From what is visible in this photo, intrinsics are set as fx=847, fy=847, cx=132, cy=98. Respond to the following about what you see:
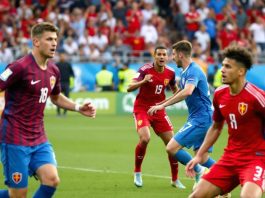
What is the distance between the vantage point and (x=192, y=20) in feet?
113

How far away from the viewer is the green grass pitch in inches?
519

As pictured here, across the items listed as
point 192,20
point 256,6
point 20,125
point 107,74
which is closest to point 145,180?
point 20,125

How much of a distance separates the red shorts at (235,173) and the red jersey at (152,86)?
5.24m

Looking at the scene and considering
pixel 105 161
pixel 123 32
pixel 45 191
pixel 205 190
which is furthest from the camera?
pixel 123 32

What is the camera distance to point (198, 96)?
1305cm

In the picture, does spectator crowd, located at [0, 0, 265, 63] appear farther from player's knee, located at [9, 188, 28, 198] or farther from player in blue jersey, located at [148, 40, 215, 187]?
player's knee, located at [9, 188, 28, 198]

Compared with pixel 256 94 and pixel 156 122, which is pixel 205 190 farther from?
pixel 156 122

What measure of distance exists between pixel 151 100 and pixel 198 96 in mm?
1688

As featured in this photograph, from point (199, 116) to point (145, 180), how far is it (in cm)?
203

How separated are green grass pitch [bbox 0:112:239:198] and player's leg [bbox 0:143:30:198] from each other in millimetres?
2908

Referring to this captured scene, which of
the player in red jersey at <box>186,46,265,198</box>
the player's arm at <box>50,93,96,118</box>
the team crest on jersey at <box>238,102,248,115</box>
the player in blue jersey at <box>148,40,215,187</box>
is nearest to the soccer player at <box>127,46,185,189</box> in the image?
the player in blue jersey at <box>148,40,215,187</box>

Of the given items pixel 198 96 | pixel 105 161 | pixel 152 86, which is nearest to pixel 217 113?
pixel 198 96

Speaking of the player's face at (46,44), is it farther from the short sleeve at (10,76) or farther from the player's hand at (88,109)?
the player's hand at (88,109)

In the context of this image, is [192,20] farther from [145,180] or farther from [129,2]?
[145,180]
